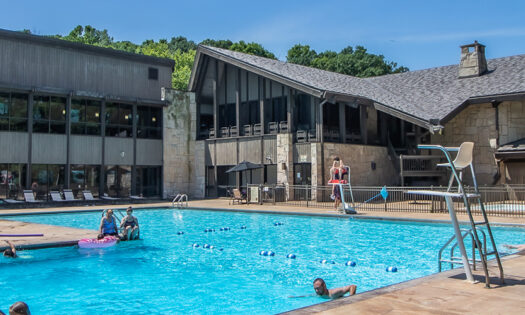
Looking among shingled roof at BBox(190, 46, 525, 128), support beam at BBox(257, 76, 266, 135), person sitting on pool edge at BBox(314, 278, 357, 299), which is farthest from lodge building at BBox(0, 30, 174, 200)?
person sitting on pool edge at BBox(314, 278, 357, 299)

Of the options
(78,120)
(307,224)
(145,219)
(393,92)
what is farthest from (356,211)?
(78,120)

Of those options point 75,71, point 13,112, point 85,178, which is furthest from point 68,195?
point 75,71

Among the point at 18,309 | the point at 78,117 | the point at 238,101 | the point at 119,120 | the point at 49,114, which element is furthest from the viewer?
the point at 119,120

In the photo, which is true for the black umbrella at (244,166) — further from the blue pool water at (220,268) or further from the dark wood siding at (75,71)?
the blue pool water at (220,268)

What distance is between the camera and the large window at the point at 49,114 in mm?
27609

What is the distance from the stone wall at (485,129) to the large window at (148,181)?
708 inches

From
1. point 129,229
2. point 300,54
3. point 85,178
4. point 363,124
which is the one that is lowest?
point 129,229

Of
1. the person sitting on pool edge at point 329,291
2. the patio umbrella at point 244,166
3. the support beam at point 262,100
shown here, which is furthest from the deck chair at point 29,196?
the person sitting on pool edge at point 329,291

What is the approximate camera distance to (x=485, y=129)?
2709cm

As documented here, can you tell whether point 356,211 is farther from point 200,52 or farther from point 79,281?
point 200,52

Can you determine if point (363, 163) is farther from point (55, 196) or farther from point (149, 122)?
point (55, 196)

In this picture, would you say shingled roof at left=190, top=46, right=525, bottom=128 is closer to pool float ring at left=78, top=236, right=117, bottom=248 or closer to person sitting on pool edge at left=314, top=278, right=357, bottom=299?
pool float ring at left=78, top=236, right=117, bottom=248

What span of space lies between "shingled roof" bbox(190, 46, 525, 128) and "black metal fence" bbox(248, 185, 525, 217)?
4481mm

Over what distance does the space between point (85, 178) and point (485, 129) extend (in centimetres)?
2243
